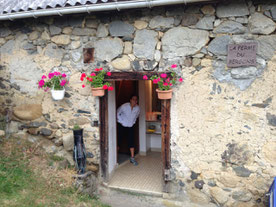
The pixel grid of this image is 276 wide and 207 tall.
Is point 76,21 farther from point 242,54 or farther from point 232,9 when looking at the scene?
point 242,54

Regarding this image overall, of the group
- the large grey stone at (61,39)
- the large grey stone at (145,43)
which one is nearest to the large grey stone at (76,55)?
the large grey stone at (61,39)

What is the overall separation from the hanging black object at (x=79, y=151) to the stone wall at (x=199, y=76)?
28 cm

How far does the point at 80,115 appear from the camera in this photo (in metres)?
4.87

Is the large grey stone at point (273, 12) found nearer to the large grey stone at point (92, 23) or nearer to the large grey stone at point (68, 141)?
the large grey stone at point (92, 23)

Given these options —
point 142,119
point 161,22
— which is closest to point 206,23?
point 161,22

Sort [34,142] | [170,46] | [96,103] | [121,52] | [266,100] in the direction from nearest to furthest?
[266,100] → [170,46] → [121,52] → [96,103] → [34,142]

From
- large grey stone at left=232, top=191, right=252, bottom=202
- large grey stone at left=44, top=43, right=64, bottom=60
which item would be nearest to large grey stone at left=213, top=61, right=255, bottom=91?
large grey stone at left=232, top=191, right=252, bottom=202

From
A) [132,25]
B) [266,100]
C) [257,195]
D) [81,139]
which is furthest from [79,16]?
[257,195]

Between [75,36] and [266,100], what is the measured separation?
3.20m

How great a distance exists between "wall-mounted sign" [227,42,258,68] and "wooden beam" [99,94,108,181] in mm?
2140

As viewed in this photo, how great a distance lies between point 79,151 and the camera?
4.61m

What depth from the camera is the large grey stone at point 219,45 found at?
3840 mm

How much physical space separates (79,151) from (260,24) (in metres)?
3.40

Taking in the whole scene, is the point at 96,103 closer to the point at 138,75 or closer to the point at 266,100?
the point at 138,75
